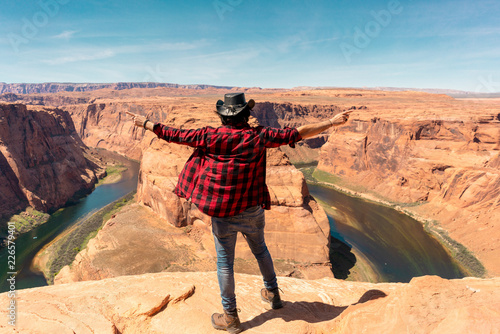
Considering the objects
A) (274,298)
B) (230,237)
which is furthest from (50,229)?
(230,237)

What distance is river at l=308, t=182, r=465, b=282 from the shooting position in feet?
86.4

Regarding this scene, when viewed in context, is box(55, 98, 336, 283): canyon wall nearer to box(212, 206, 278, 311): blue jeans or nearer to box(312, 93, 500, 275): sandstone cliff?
box(212, 206, 278, 311): blue jeans

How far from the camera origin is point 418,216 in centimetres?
3759

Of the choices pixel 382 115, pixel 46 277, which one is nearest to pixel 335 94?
pixel 382 115

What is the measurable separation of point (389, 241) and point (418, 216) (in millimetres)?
9889

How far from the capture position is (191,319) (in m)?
A: 4.56

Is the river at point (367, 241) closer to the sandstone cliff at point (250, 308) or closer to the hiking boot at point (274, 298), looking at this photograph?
the sandstone cliff at point (250, 308)

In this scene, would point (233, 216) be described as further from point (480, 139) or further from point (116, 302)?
point (480, 139)

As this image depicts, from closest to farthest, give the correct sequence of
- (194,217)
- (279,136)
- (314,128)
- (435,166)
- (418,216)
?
(279,136), (314,128), (194,217), (418,216), (435,166)

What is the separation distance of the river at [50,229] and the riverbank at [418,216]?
3969 centimetres

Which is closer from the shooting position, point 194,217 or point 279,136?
point 279,136

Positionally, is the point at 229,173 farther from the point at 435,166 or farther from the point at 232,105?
the point at 435,166

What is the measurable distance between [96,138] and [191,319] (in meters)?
111

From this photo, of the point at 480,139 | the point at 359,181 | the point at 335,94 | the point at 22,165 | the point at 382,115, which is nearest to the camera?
the point at 480,139
